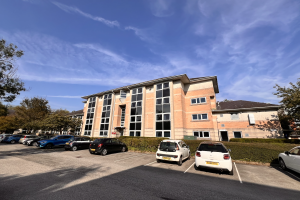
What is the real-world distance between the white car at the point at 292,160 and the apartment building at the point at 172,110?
1053 centimetres

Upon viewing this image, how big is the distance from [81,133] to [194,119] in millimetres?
26239

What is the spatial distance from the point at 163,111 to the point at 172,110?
163 centimetres

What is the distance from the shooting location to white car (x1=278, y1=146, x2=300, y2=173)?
21.8 feet

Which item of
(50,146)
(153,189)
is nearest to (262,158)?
(153,189)

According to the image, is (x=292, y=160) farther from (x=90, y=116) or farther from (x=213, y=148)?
(x=90, y=116)

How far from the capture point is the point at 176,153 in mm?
8391

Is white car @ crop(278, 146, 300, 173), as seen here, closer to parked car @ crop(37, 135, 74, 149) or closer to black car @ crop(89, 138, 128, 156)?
black car @ crop(89, 138, 128, 156)

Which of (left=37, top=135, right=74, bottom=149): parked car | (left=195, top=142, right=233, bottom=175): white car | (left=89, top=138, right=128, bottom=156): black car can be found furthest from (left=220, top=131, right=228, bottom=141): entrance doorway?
(left=37, top=135, right=74, bottom=149): parked car

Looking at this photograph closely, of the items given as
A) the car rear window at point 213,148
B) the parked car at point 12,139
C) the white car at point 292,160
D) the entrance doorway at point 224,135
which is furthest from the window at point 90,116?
the white car at point 292,160

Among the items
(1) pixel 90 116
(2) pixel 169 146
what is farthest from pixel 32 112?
(2) pixel 169 146

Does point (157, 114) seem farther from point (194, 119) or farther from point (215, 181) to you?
point (215, 181)

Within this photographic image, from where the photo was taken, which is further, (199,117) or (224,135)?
(199,117)

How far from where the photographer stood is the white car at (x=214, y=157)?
254 inches

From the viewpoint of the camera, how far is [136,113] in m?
23.1
